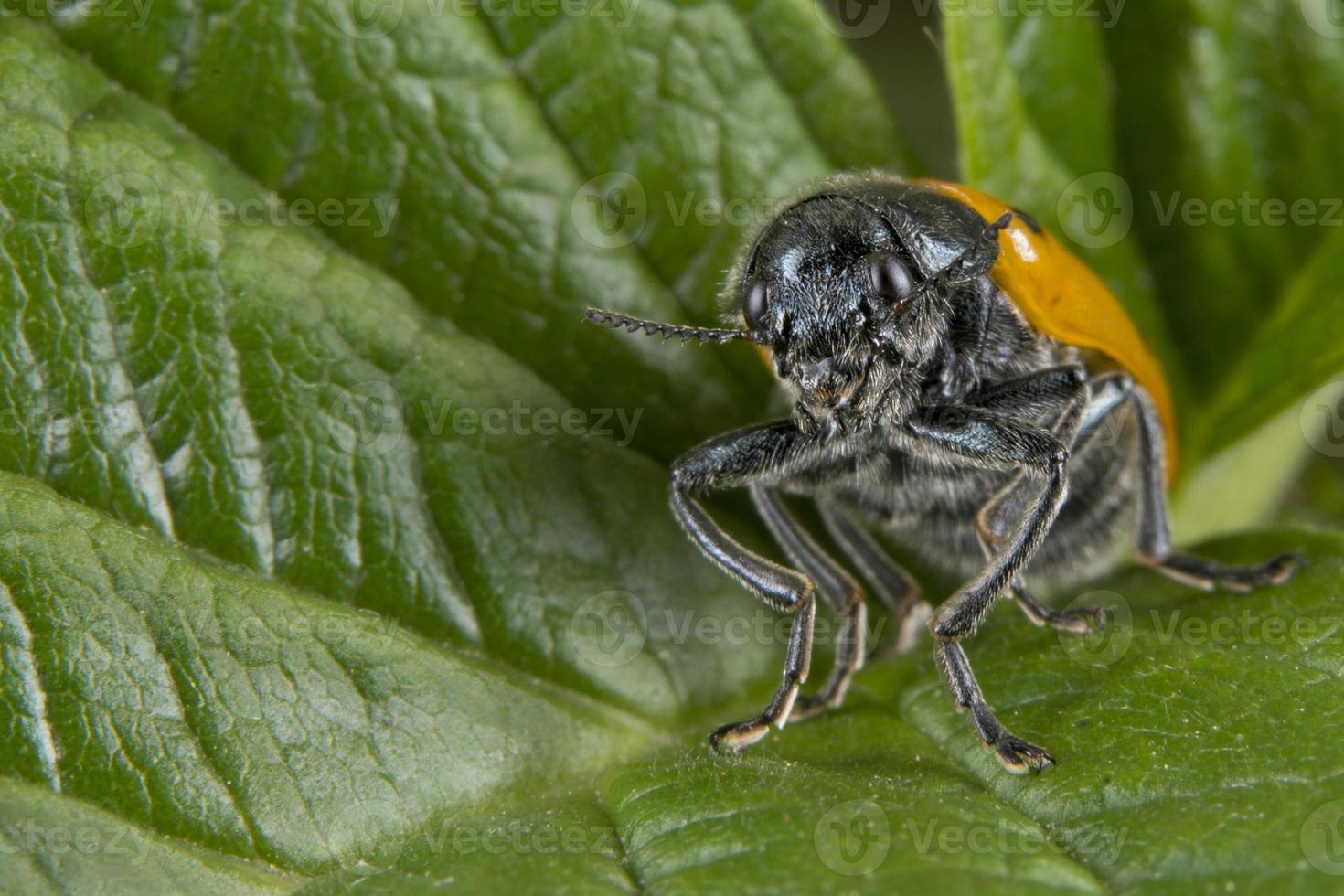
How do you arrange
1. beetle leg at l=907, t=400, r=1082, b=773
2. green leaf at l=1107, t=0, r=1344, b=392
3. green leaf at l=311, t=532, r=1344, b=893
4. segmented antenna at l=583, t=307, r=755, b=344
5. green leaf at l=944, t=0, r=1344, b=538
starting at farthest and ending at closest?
green leaf at l=1107, t=0, r=1344, b=392 < green leaf at l=944, t=0, r=1344, b=538 < segmented antenna at l=583, t=307, r=755, b=344 < beetle leg at l=907, t=400, r=1082, b=773 < green leaf at l=311, t=532, r=1344, b=893

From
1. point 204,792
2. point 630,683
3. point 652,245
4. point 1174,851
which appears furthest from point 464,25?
point 1174,851

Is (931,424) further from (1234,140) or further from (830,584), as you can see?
(1234,140)

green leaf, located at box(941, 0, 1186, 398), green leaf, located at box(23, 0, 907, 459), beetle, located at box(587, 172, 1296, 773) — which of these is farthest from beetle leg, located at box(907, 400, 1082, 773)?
green leaf, located at box(941, 0, 1186, 398)

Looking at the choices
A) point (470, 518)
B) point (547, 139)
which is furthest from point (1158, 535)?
point (547, 139)

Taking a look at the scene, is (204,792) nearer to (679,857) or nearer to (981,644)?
(679,857)

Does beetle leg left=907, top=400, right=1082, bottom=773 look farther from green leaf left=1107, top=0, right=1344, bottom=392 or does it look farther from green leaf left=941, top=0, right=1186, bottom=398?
green leaf left=1107, top=0, right=1344, bottom=392

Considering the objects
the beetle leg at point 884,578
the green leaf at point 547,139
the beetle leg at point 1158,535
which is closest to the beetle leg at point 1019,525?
the beetle leg at point 1158,535

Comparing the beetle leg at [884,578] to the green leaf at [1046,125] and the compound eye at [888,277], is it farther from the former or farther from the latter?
the green leaf at [1046,125]

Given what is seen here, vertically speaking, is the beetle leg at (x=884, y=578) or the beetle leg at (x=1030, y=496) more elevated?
the beetle leg at (x=1030, y=496)
